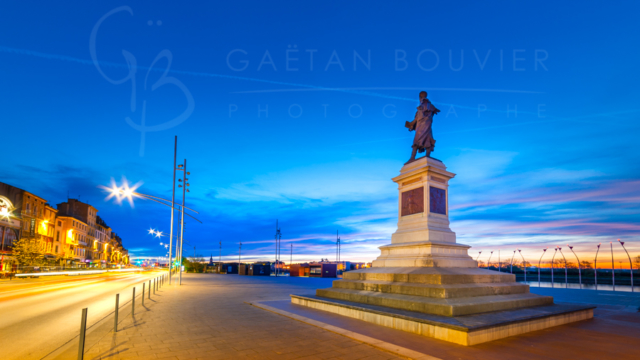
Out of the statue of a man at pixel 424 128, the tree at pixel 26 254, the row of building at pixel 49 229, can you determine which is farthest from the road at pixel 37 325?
the tree at pixel 26 254

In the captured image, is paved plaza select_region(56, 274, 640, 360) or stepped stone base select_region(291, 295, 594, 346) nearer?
paved plaza select_region(56, 274, 640, 360)

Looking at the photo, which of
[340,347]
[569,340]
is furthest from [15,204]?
[569,340]

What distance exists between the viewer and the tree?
147 ft

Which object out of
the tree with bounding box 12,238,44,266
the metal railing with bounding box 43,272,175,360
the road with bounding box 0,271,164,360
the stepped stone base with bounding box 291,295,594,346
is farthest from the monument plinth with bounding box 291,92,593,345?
the tree with bounding box 12,238,44,266

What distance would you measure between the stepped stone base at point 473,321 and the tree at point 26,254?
168ft

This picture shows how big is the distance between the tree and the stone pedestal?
157ft

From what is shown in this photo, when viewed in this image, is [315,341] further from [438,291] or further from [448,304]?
[438,291]

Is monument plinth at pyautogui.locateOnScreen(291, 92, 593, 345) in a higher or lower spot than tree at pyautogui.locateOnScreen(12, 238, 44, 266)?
higher

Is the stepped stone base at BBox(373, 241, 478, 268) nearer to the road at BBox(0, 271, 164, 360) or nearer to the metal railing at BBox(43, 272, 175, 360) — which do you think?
the metal railing at BBox(43, 272, 175, 360)

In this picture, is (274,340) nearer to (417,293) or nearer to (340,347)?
(340,347)

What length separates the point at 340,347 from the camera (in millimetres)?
7508

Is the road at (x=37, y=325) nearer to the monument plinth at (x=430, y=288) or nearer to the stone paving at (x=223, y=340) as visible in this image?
the stone paving at (x=223, y=340)

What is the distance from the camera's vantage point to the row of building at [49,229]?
163ft

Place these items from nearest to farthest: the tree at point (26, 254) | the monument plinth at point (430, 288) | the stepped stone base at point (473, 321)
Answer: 1. the stepped stone base at point (473, 321)
2. the monument plinth at point (430, 288)
3. the tree at point (26, 254)
